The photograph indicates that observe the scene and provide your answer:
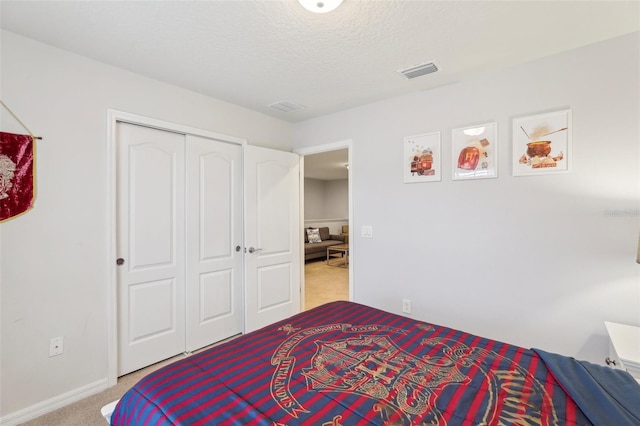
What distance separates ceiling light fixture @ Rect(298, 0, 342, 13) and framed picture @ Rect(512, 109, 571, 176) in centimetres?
165

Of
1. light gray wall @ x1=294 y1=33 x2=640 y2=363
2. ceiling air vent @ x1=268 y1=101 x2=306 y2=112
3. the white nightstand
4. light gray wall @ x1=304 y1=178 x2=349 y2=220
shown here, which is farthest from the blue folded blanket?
light gray wall @ x1=304 y1=178 x2=349 y2=220

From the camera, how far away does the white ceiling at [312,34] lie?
64.3 inches

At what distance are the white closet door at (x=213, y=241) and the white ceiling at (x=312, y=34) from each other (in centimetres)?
77

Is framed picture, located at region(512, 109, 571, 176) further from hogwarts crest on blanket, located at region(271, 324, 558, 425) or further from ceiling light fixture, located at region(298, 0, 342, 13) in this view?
ceiling light fixture, located at region(298, 0, 342, 13)

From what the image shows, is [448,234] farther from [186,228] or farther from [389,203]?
[186,228]

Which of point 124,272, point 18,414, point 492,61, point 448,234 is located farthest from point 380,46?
point 18,414

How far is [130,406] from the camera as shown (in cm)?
117

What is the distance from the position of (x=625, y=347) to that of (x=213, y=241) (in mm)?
3046

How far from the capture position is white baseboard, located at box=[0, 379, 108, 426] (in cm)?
185

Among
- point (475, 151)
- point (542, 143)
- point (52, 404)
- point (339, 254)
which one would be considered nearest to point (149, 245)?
point (52, 404)

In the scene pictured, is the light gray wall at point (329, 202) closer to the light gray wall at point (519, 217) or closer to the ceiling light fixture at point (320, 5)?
the light gray wall at point (519, 217)

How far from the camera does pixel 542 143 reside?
7.11 ft

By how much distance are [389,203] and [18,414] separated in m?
3.15

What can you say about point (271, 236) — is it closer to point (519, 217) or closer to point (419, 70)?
point (419, 70)
